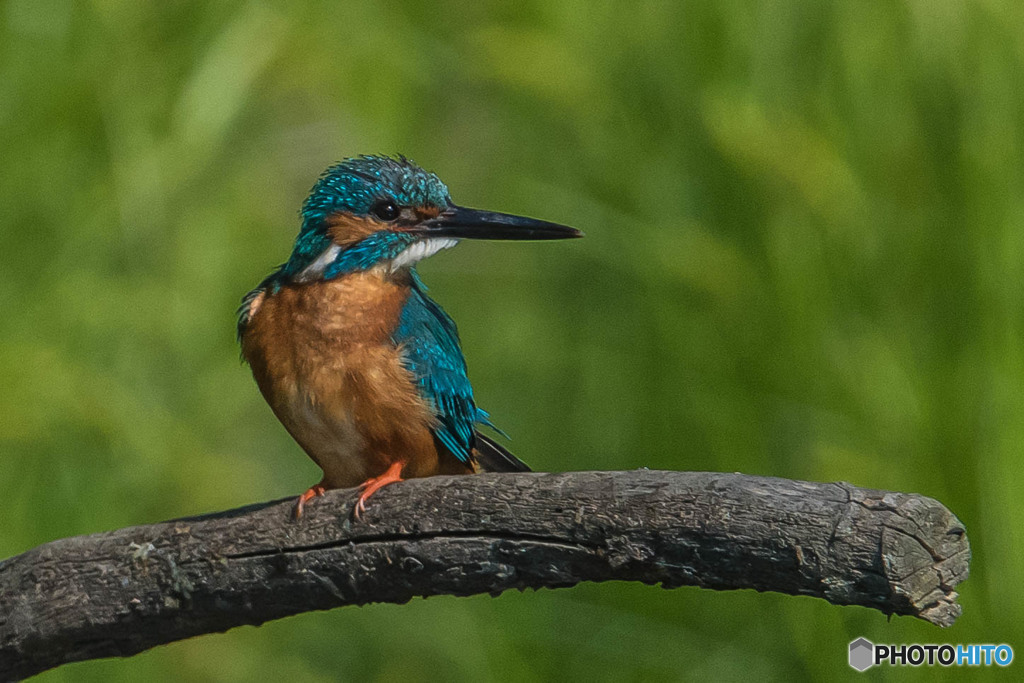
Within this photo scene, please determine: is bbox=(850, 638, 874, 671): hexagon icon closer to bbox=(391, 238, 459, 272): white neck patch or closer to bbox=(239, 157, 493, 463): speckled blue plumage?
bbox=(239, 157, 493, 463): speckled blue plumage

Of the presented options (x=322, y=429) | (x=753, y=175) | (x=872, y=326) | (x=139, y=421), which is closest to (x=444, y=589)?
(x=322, y=429)

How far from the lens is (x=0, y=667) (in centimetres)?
222

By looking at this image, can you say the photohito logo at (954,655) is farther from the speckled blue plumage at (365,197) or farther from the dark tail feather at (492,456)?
the speckled blue plumage at (365,197)

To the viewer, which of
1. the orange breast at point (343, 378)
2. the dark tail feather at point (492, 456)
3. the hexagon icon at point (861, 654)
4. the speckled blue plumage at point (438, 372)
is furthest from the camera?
the hexagon icon at point (861, 654)

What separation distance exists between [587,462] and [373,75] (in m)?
1.73

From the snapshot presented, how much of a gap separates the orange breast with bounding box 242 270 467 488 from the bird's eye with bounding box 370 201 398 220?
153 mm

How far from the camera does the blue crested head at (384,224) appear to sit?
2689mm

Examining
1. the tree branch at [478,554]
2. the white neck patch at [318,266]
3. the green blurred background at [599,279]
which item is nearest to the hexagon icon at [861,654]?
the green blurred background at [599,279]

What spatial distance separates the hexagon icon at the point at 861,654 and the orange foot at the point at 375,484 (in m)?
1.20

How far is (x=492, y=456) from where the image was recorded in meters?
2.80

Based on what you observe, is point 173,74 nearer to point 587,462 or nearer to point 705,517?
point 587,462

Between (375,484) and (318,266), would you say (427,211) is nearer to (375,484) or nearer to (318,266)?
(318,266)

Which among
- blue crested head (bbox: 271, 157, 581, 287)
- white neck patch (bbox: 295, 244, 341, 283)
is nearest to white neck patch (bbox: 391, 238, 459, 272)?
blue crested head (bbox: 271, 157, 581, 287)

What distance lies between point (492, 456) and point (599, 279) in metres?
1.30
